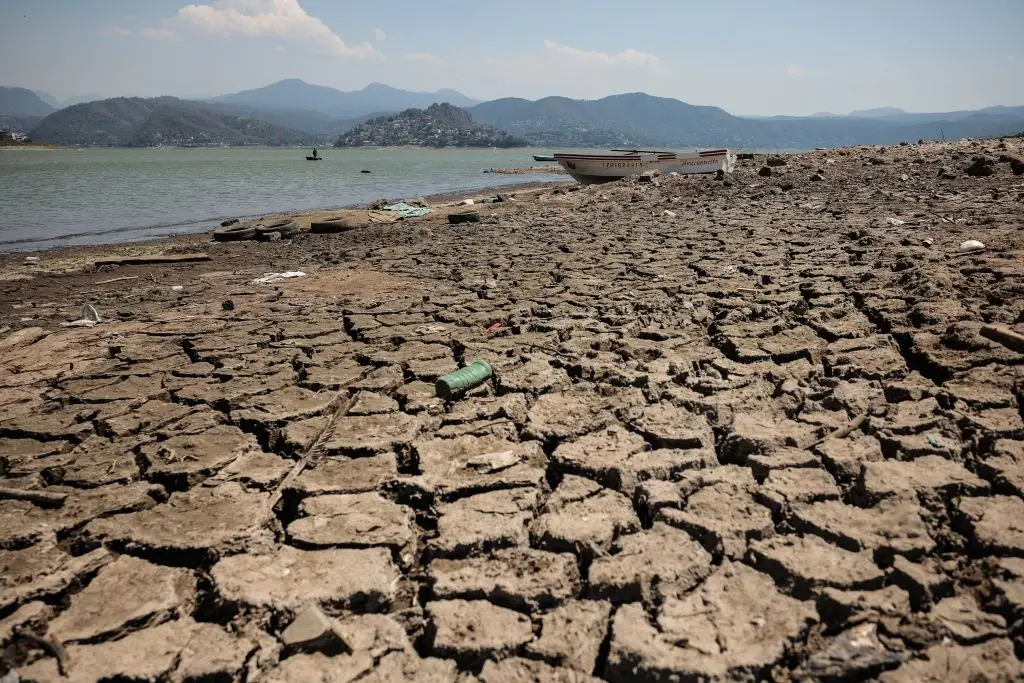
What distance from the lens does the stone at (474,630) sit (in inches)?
63.4

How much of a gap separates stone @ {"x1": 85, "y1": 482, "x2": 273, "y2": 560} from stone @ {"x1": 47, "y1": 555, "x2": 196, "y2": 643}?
0.29 feet

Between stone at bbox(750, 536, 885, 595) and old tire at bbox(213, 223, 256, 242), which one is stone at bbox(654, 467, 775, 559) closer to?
stone at bbox(750, 536, 885, 595)

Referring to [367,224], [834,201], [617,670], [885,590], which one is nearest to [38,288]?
[367,224]

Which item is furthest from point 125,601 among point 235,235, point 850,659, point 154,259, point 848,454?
point 235,235

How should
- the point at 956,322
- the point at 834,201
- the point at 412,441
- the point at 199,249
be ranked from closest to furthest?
the point at 412,441 < the point at 956,322 < the point at 834,201 < the point at 199,249

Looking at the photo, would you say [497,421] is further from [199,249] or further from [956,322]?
[199,249]

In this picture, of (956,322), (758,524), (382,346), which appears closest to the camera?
(758,524)

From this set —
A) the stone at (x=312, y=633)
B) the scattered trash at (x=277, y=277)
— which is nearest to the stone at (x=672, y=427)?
the stone at (x=312, y=633)

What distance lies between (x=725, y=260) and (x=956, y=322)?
2402 millimetres

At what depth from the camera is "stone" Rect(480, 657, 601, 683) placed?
1.51 meters

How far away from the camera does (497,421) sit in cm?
291

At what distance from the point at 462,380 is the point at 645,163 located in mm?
16339

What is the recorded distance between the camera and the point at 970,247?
5031 millimetres

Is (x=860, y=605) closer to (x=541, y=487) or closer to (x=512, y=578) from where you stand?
(x=512, y=578)
